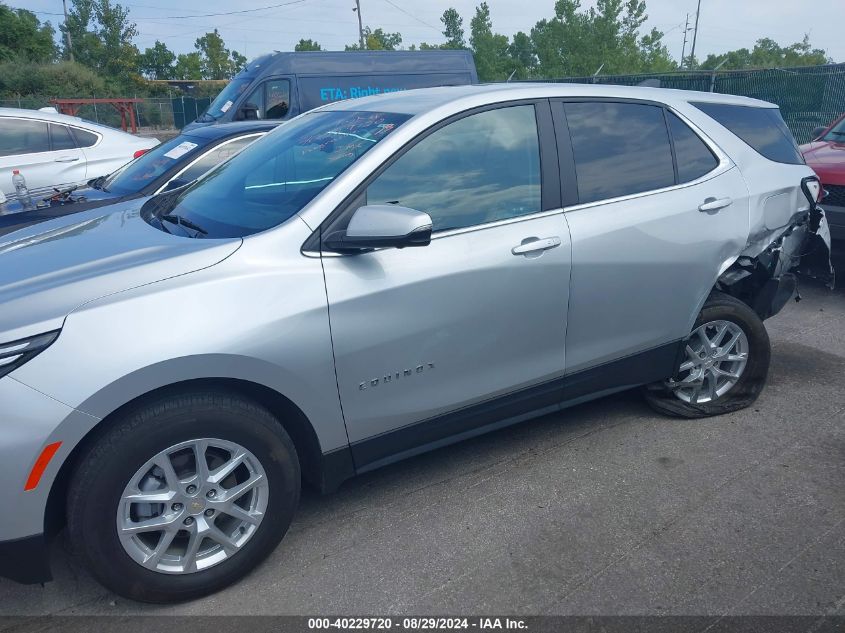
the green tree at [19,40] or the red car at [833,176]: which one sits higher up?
the green tree at [19,40]

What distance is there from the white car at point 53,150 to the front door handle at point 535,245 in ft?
21.2

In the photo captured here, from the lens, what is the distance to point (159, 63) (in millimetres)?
65062

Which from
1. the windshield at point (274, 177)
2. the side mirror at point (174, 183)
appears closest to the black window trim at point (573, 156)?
the windshield at point (274, 177)

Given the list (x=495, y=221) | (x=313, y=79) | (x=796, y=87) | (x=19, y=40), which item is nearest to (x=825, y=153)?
(x=495, y=221)

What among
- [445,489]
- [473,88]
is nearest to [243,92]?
[473,88]

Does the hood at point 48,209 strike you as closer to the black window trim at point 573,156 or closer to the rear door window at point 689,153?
the black window trim at point 573,156

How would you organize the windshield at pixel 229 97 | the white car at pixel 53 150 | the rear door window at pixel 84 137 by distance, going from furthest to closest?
the windshield at pixel 229 97, the rear door window at pixel 84 137, the white car at pixel 53 150

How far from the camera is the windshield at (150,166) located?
19.9 feet

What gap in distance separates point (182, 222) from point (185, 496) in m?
1.24

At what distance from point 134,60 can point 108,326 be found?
210ft

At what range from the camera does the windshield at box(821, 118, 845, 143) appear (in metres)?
7.16

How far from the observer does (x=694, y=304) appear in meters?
3.79

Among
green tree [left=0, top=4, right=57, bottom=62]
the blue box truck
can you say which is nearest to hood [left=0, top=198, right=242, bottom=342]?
the blue box truck

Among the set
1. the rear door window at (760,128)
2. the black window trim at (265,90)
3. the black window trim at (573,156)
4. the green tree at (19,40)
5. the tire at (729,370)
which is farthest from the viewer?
the green tree at (19,40)
